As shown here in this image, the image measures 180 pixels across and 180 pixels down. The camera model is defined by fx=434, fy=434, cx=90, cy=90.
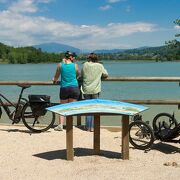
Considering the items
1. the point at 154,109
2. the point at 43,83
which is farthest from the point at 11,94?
the point at 43,83

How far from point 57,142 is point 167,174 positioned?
2.59 m

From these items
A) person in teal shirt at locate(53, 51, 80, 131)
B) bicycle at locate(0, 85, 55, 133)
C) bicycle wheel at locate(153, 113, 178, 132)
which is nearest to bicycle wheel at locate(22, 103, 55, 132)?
bicycle at locate(0, 85, 55, 133)

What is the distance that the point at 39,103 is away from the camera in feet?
28.8

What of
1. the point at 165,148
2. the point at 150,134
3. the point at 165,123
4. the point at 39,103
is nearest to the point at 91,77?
the point at 39,103

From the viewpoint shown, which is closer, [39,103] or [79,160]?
[79,160]

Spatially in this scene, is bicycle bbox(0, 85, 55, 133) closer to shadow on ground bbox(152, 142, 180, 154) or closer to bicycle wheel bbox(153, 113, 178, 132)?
bicycle wheel bbox(153, 113, 178, 132)

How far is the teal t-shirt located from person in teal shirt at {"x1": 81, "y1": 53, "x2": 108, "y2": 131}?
29 cm

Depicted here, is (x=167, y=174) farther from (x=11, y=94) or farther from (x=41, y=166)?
(x=11, y=94)

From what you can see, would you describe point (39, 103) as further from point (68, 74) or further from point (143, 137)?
point (143, 137)

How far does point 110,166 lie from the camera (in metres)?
6.24

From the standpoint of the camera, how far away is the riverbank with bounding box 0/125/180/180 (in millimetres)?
5840

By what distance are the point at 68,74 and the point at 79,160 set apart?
2.55m

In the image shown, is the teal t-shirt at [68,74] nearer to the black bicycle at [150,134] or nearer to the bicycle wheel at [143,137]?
the black bicycle at [150,134]

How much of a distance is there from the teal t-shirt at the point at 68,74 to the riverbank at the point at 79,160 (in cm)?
105
